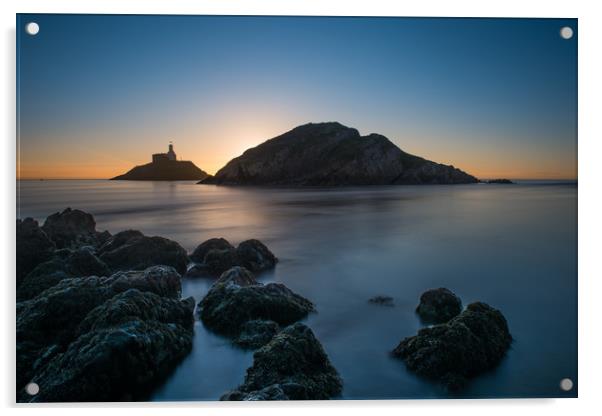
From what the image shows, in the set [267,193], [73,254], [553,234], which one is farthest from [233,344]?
[553,234]

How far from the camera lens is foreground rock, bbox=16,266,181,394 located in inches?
124

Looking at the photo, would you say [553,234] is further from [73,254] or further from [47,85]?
[47,85]

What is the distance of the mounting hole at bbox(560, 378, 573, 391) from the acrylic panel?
7 centimetres

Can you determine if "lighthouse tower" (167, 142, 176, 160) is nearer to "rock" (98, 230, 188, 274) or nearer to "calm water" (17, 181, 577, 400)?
"calm water" (17, 181, 577, 400)

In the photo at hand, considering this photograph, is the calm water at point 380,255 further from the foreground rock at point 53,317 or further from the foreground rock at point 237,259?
the foreground rock at point 53,317

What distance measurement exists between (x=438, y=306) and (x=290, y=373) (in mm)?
1541

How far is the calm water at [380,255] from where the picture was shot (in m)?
3.15

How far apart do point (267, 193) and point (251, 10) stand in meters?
2.34

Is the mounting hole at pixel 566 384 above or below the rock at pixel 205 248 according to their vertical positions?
below

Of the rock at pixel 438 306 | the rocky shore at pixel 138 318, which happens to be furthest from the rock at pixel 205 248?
the rock at pixel 438 306

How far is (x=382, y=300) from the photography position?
12.6 feet

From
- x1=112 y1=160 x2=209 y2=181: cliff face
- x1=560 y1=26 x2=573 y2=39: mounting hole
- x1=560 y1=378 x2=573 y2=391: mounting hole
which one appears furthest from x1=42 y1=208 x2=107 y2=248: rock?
x1=560 y1=26 x2=573 y2=39: mounting hole

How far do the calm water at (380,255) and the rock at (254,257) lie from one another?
0.37ft
